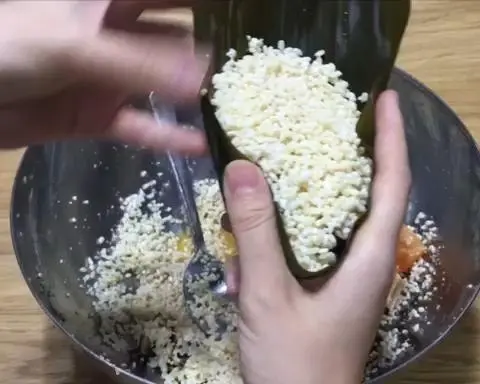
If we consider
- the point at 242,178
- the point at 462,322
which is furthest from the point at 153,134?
the point at 462,322

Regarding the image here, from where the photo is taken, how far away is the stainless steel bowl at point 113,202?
0.78m

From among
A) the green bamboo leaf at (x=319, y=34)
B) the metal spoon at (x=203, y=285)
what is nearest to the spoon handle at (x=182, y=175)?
the metal spoon at (x=203, y=285)

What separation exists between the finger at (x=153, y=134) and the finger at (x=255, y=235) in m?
0.17

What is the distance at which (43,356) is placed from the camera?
83 centimetres

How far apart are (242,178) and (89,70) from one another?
0.60ft

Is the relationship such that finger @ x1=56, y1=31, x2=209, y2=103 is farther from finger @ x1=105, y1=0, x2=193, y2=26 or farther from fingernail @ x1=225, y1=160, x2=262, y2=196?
fingernail @ x1=225, y1=160, x2=262, y2=196

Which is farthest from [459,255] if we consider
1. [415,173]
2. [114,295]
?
[114,295]

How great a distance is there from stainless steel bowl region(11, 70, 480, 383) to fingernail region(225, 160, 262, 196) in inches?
8.5

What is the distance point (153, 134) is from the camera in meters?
0.79

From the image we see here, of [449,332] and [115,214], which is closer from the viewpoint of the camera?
[449,332]

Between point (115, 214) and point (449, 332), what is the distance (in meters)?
0.35

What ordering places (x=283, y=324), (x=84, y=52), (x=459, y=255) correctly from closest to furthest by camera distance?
1. (x=283, y=324)
2. (x=84, y=52)
3. (x=459, y=255)

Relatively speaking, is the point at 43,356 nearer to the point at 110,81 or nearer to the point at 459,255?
the point at 110,81

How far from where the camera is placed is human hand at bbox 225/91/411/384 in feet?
1.96
